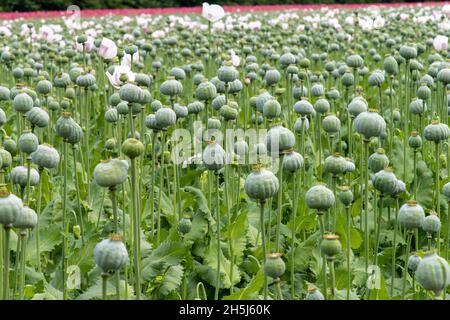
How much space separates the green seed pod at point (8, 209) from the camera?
1551 millimetres

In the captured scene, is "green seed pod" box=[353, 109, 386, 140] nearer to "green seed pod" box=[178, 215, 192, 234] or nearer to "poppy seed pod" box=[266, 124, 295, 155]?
"poppy seed pod" box=[266, 124, 295, 155]

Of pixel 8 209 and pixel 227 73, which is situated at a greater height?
pixel 227 73

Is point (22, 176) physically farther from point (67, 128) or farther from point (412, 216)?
point (412, 216)

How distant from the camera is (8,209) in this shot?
1553mm

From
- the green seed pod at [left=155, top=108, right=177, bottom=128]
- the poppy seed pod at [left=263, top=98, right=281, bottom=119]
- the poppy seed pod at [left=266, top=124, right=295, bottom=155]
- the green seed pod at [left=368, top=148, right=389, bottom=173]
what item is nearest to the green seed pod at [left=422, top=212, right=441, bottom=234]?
the green seed pod at [left=368, top=148, right=389, bottom=173]

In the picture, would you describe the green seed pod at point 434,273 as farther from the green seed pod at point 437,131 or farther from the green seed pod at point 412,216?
the green seed pod at point 437,131

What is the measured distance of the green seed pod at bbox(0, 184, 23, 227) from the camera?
1.55 m

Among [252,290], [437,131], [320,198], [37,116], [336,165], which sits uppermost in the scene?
[37,116]

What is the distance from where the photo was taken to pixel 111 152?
10.7 feet

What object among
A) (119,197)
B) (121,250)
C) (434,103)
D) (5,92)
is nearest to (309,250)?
(119,197)

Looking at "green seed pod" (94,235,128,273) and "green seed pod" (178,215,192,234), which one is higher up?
"green seed pod" (178,215,192,234)

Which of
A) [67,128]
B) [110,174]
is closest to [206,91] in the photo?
[67,128]

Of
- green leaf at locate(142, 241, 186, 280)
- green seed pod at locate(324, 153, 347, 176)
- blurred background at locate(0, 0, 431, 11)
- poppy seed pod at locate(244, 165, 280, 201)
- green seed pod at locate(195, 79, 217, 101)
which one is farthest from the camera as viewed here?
blurred background at locate(0, 0, 431, 11)
